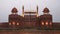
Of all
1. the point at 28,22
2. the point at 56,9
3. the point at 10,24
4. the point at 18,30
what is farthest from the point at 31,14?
the point at 18,30

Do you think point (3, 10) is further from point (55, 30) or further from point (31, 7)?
point (55, 30)

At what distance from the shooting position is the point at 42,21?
3.92 meters

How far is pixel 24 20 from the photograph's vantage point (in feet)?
13.1

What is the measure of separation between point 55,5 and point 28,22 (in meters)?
1.60

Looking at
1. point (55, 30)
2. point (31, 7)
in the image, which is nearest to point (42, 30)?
point (55, 30)

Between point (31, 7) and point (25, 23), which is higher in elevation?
point (31, 7)

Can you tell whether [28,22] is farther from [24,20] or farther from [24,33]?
[24,33]

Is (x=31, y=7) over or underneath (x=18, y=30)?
over

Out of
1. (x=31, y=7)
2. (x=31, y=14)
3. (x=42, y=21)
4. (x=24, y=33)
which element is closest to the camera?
(x=24, y=33)

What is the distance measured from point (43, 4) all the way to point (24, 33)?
2.93 meters

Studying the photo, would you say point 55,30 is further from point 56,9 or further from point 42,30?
point 56,9

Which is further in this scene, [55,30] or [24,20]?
[24,20]

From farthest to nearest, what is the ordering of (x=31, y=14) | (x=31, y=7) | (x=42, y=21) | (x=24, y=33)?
(x=31, y=7) < (x=31, y=14) < (x=42, y=21) < (x=24, y=33)

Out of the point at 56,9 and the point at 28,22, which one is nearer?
the point at 28,22
